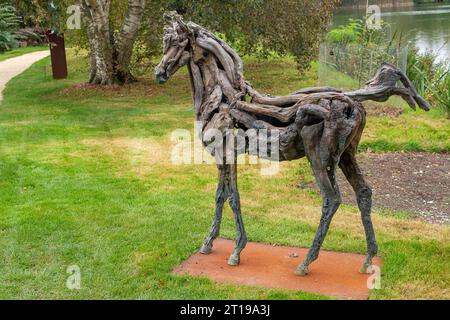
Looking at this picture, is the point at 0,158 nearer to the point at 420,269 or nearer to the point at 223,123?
the point at 223,123

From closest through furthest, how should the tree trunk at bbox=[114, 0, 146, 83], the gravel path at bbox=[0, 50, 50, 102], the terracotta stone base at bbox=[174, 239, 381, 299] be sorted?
the terracotta stone base at bbox=[174, 239, 381, 299] < the tree trunk at bbox=[114, 0, 146, 83] < the gravel path at bbox=[0, 50, 50, 102]

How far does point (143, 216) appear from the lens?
7375mm

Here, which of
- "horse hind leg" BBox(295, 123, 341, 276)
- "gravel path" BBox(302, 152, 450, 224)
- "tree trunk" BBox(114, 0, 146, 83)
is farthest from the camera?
"tree trunk" BBox(114, 0, 146, 83)

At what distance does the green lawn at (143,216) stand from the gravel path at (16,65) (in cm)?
1049

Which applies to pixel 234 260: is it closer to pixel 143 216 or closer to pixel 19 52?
pixel 143 216

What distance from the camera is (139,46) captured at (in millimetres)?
19500

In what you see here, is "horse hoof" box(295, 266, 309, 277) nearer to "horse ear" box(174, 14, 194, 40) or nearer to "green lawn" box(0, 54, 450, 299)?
"green lawn" box(0, 54, 450, 299)

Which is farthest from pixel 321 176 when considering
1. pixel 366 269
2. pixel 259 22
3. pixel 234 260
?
pixel 259 22

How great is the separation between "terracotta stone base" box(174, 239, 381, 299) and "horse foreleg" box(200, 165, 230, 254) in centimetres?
11

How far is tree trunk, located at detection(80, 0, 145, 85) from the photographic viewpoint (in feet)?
56.0

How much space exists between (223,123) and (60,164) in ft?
18.3

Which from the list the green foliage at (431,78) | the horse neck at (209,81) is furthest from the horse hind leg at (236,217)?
the green foliage at (431,78)

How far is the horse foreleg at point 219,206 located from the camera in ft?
18.7

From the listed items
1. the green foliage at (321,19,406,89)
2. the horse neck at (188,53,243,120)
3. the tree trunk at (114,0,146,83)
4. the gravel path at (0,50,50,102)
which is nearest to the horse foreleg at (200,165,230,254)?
the horse neck at (188,53,243,120)
